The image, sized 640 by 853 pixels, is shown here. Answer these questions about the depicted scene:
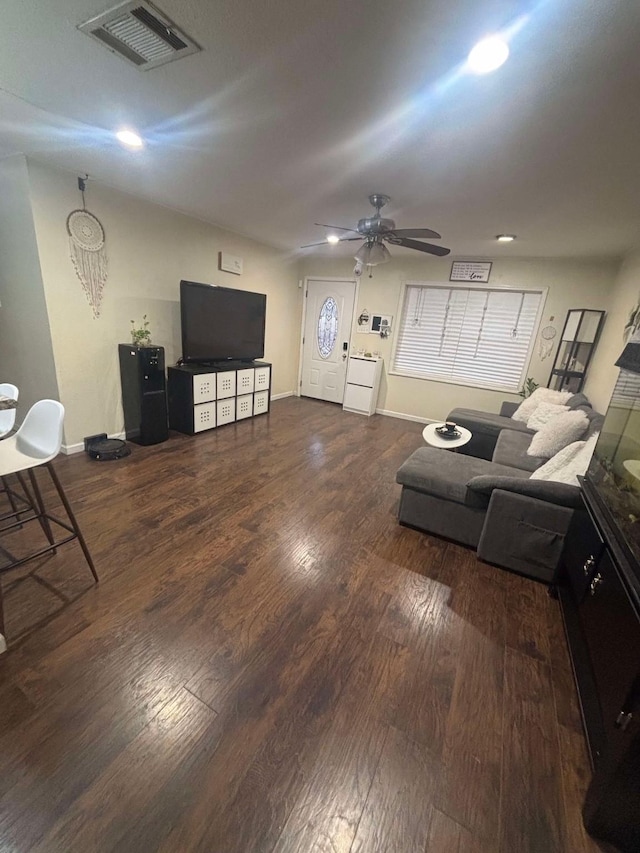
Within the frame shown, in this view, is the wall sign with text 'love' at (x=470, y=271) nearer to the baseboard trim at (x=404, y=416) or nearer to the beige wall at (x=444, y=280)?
the beige wall at (x=444, y=280)

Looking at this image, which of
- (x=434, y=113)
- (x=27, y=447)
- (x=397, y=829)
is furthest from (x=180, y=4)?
(x=397, y=829)

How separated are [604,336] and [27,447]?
5366 mm

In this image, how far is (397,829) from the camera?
107 cm

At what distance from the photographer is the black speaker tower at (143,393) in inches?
138

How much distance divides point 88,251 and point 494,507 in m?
3.99

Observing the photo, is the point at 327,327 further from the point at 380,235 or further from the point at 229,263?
the point at 380,235

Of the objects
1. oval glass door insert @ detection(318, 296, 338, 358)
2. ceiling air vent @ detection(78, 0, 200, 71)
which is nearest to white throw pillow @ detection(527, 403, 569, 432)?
oval glass door insert @ detection(318, 296, 338, 358)

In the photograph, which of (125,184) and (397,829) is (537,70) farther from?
(125,184)

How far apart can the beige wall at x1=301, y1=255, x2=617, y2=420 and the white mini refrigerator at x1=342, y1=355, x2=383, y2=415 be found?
0.26 m

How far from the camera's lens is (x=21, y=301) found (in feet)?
10.3

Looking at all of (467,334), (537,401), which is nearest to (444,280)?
(467,334)

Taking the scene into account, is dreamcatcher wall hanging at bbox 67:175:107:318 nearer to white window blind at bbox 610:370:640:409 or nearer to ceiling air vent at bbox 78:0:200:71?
ceiling air vent at bbox 78:0:200:71

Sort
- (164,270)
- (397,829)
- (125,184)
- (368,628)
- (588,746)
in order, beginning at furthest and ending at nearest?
(164,270) < (125,184) < (368,628) < (588,746) < (397,829)

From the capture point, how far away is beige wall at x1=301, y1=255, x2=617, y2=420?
4.23 meters
